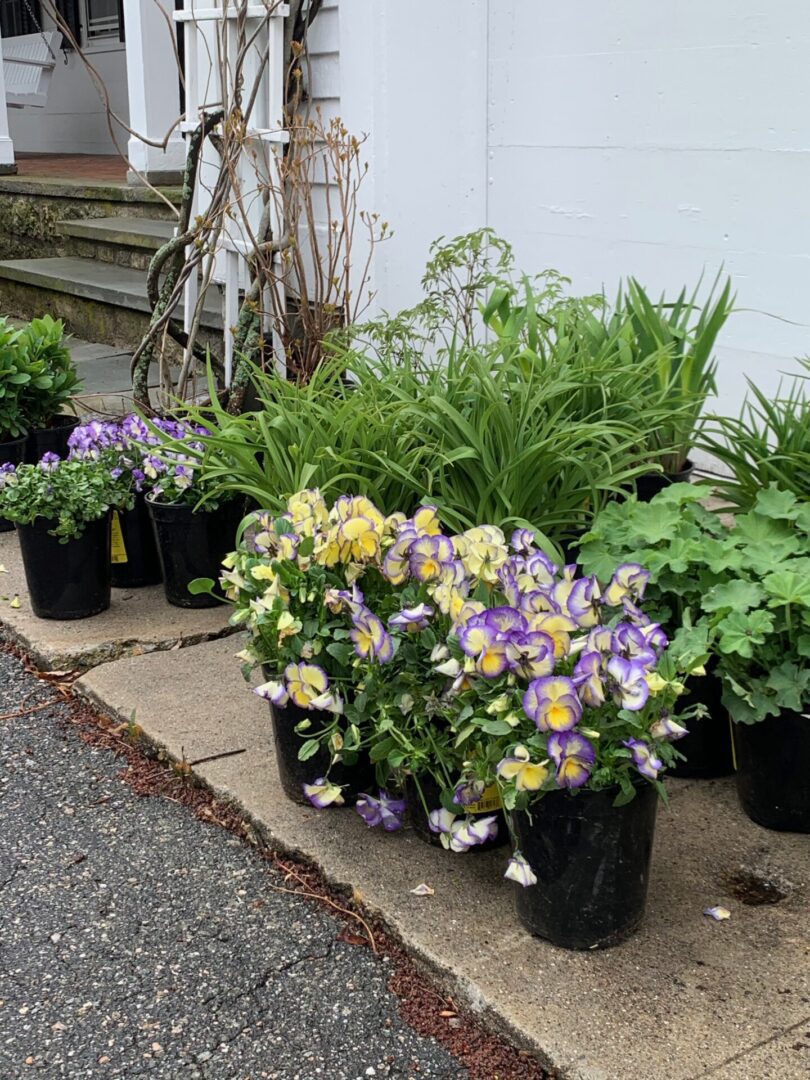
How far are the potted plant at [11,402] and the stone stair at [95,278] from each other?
4.69ft

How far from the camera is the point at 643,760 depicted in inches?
68.7

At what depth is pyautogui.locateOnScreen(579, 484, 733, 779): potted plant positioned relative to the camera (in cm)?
219

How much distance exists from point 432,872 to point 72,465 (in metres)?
1.81

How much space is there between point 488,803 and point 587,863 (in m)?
0.31

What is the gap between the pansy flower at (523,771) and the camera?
175 cm

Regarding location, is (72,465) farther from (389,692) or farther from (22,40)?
(22,40)

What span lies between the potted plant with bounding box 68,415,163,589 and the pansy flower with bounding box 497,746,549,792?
1.92 meters

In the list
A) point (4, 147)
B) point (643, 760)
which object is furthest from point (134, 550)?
point (4, 147)

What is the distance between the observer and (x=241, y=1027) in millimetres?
1842

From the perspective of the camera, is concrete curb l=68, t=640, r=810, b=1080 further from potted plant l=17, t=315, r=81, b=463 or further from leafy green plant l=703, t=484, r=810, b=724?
potted plant l=17, t=315, r=81, b=463

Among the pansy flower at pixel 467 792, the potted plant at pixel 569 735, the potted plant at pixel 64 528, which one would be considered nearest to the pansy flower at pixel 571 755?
the potted plant at pixel 569 735

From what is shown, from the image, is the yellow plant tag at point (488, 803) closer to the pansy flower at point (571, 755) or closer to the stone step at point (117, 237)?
the pansy flower at point (571, 755)

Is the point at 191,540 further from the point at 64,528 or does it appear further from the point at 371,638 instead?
the point at 371,638

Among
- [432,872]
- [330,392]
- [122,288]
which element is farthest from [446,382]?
[122,288]
